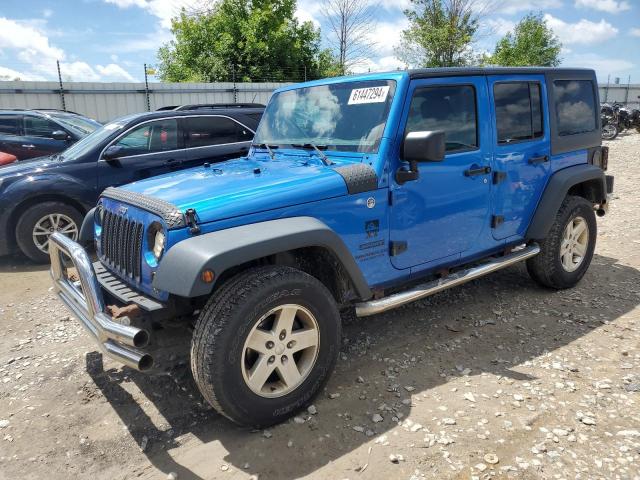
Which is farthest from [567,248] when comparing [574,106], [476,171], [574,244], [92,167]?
[92,167]

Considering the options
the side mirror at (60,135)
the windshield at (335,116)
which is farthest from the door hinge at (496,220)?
the side mirror at (60,135)

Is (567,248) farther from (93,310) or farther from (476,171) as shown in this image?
(93,310)

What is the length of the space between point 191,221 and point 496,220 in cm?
260

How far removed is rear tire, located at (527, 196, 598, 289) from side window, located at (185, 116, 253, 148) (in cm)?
421

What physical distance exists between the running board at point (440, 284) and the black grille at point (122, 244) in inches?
55.8

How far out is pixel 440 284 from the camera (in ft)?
12.0

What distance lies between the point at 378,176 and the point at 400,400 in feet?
4.74

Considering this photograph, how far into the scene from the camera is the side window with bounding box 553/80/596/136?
457cm

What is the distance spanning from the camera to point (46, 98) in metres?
15.0

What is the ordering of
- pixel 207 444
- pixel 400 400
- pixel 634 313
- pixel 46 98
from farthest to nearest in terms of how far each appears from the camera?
pixel 46 98 < pixel 634 313 < pixel 400 400 < pixel 207 444

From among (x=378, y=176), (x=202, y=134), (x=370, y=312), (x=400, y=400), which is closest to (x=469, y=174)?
(x=378, y=176)

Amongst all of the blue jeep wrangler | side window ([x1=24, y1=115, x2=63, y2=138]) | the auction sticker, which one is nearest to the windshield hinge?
the blue jeep wrangler

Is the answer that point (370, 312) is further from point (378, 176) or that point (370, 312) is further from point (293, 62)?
point (293, 62)

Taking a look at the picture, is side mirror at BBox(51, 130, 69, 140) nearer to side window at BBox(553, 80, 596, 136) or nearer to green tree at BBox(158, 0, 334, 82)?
side window at BBox(553, 80, 596, 136)
